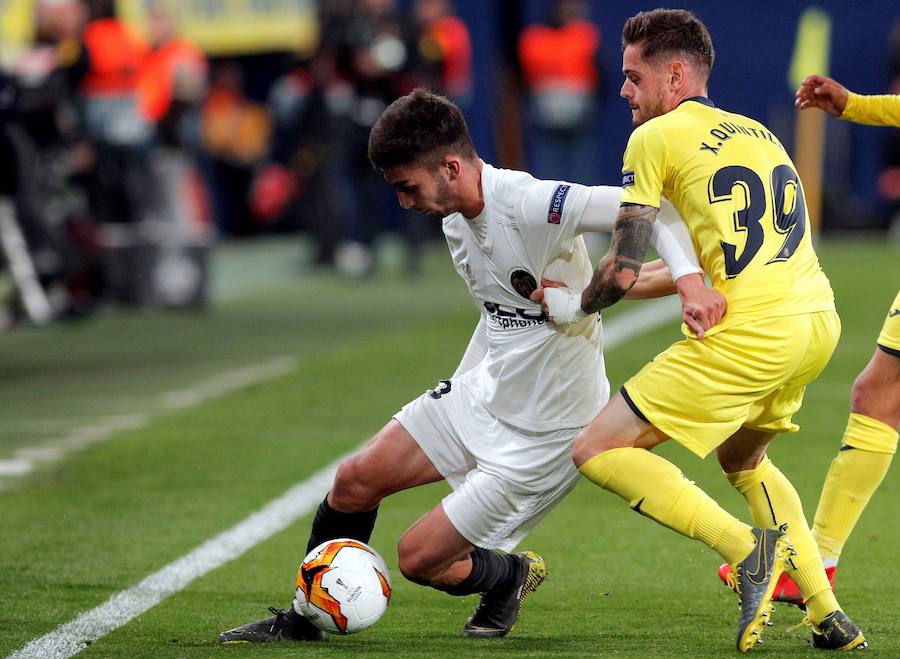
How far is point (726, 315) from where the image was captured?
4.66 metres

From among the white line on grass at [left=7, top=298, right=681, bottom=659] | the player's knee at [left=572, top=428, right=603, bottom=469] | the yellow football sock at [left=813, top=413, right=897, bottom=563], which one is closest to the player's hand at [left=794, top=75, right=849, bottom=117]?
the yellow football sock at [left=813, top=413, right=897, bottom=563]

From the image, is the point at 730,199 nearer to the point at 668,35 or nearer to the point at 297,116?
the point at 668,35

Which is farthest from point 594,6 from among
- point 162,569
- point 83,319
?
point 162,569

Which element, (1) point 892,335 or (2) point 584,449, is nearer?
(2) point 584,449

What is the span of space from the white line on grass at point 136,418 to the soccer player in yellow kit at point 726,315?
173 inches

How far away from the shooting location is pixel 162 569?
240 inches

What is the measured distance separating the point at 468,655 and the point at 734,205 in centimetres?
146

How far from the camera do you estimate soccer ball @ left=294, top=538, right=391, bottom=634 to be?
16.1 feet

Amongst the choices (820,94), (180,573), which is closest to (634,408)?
(820,94)

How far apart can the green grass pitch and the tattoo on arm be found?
103 centimetres

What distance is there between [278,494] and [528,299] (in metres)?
2.89

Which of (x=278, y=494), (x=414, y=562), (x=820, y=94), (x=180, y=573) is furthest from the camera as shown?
(x=278, y=494)

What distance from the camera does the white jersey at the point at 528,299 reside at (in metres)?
4.82

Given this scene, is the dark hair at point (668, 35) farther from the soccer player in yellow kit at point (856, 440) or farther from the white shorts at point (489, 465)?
the white shorts at point (489, 465)
